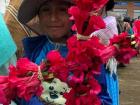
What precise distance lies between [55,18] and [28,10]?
0.20 metres

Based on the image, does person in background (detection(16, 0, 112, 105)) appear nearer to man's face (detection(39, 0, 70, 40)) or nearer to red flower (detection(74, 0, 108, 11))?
man's face (detection(39, 0, 70, 40))

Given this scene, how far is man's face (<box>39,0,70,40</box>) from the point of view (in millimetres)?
1610

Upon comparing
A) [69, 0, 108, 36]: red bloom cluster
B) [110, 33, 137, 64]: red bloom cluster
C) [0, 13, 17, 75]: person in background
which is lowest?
[0, 13, 17, 75]: person in background

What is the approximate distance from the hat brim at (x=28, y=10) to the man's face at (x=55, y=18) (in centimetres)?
4

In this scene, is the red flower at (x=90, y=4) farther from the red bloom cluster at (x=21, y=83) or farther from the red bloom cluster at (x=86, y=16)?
the red bloom cluster at (x=21, y=83)

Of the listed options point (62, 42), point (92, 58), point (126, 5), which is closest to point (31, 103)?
point (62, 42)

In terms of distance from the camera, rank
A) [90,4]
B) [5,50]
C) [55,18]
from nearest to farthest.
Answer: [90,4] → [55,18] → [5,50]

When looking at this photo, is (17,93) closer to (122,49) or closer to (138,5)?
(122,49)

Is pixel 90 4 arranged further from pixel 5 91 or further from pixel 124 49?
pixel 5 91

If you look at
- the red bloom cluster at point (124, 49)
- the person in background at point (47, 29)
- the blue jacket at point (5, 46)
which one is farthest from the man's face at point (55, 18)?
the red bloom cluster at point (124, 49)

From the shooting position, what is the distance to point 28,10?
176cm

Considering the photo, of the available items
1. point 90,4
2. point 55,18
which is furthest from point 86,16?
point 55,18

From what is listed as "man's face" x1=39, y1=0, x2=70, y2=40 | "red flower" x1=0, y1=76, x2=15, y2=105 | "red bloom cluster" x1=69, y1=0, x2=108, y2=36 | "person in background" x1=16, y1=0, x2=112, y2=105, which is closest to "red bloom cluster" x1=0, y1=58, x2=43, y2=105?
"red flower" x1=0, y1=76, x2=15, y2=105

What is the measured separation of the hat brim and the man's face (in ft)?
0.12
